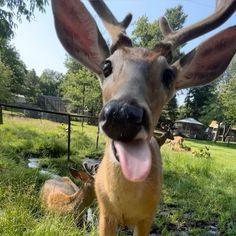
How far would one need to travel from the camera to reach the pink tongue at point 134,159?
8.86 feet

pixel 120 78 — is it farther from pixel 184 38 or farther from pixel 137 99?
pixel 184 38

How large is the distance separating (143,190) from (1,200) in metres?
2.31

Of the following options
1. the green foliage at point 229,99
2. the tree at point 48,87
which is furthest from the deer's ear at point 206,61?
the tree at point 48,87

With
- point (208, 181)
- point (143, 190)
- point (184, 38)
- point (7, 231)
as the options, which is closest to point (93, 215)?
point (7, 231)

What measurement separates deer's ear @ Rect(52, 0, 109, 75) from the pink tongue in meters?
1.21

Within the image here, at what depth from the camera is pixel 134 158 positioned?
2746mm

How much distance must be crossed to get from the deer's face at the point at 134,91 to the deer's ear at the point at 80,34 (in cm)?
32

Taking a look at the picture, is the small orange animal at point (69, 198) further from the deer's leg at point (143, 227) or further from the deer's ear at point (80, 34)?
the deer's ear at point (80, 34)

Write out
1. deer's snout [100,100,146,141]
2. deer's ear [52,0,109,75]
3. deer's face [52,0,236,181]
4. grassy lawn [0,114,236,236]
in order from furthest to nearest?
grassy lawn [0,114,236,236]
deer's ear [52,0,109,75]
deer's face [52,0,236,181]
deer's snout [100,100,146,141]

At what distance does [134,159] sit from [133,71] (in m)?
0.78

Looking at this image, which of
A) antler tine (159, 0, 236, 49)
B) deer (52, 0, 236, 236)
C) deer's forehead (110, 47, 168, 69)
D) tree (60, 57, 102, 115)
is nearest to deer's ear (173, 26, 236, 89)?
deer (52, 0, 236, 236)

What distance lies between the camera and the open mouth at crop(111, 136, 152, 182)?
8.86 ft

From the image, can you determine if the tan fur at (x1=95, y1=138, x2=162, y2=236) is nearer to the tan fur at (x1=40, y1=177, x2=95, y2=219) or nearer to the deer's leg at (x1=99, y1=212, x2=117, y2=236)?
the deer's leg at (x1=99, y1=212, x2=117, y2=236)

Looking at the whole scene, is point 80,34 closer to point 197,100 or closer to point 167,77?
point 167,77
